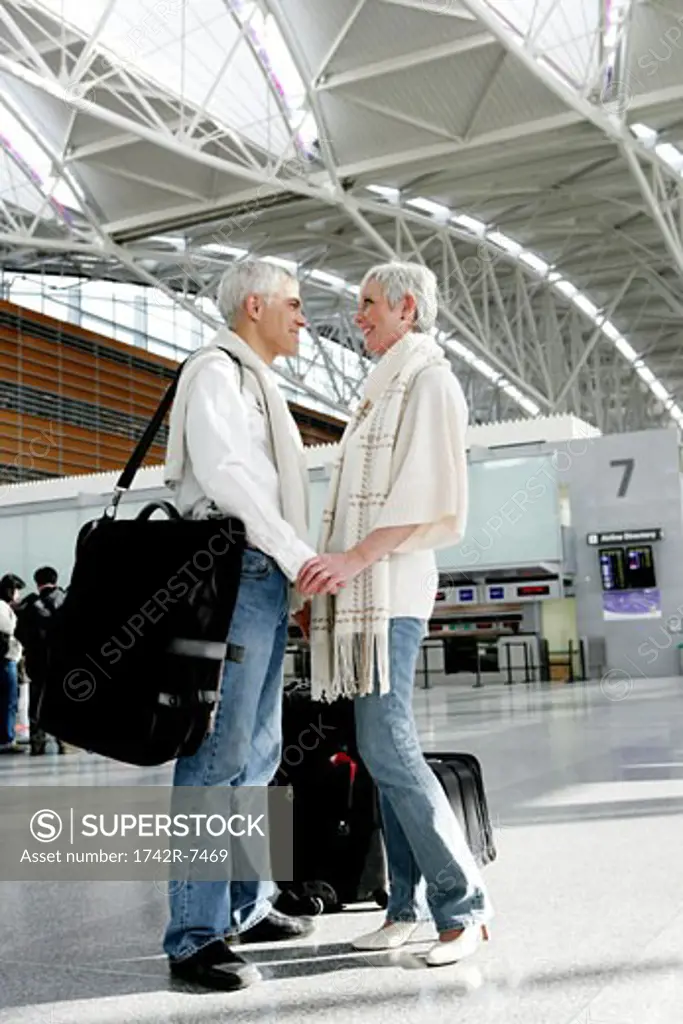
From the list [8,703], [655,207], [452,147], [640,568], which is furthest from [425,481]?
[655,207]

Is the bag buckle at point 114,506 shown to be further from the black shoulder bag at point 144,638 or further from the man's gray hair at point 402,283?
the man's gray hair at point 402,283

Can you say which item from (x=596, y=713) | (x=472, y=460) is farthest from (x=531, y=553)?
(x=596, y=713)

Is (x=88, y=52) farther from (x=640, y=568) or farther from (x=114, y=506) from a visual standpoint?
(x=114, y=506)

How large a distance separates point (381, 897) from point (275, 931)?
1.60ft

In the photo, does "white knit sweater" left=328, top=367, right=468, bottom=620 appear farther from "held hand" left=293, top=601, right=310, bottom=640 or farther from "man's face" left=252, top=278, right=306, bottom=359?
"man's face" left=252, top=278, right=306, bottom=359

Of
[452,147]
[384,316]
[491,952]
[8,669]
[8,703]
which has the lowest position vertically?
[491,952]

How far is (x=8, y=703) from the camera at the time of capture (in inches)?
437

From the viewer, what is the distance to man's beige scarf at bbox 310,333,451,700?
297 cm

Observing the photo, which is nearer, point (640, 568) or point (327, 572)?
point (327, 572)

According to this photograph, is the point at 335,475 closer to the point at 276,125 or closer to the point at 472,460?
the point at 472,460

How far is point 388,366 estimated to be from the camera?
10.8 ft

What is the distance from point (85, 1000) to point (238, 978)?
0.37 metres

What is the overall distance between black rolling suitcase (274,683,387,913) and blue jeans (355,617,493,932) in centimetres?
56

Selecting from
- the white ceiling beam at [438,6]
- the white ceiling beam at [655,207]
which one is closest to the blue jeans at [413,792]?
the white ceiling beam at [438,6]
